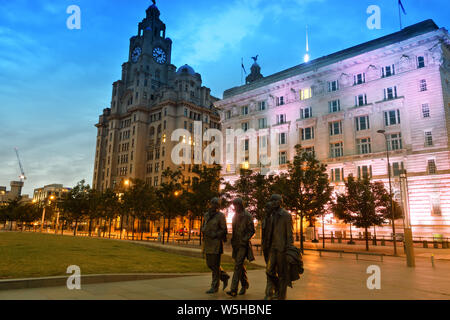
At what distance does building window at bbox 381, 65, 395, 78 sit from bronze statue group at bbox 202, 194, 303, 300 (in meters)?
50.0

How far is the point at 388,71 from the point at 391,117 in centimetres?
742

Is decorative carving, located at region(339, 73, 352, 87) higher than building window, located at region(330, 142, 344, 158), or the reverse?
decorative carving, located at region(339, 73, 352, 87)

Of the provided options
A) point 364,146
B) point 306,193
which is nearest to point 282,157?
point 364,146

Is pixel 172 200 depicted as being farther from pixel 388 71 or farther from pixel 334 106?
pixel 388 71

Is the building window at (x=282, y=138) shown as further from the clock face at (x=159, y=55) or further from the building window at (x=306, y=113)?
the clock face at (x=159, y=55)

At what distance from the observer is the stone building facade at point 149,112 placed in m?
94.0

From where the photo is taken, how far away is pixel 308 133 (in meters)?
57.8

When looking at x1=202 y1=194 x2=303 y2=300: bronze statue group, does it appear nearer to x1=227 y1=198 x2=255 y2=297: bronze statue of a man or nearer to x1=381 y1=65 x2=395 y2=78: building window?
x1=227 y1=198 x2=255 y2=297: bronze statue of a man

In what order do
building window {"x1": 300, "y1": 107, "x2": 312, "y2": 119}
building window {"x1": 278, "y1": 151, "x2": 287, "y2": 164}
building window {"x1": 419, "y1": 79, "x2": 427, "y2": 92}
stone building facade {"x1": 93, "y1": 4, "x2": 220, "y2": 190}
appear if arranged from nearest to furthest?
1. building window {"x1": 419, "y1": 79, "x2": 427, "y2": 92}
2. building window {"x1": 300, "y1": 107, "x2": 312, "y2": 119}
3. building window {"x1": 278, "y1": 151, "x2": 287, "y2": 164}
4. stone building facade {"x1": 93, "y1": 4, "x2": 220, "y2": 190}

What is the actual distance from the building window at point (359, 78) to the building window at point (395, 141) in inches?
412

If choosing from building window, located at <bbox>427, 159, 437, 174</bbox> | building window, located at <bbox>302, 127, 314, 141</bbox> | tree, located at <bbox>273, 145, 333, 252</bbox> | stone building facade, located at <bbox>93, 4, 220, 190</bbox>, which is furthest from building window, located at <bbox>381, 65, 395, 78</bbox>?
stone building facade, located at <bbox>93, 4, 220, 190</bbox>

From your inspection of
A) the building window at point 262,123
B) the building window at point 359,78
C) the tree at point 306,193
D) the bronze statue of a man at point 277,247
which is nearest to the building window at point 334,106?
the building window at point 359,78

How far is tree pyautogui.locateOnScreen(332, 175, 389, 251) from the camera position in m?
33.6
